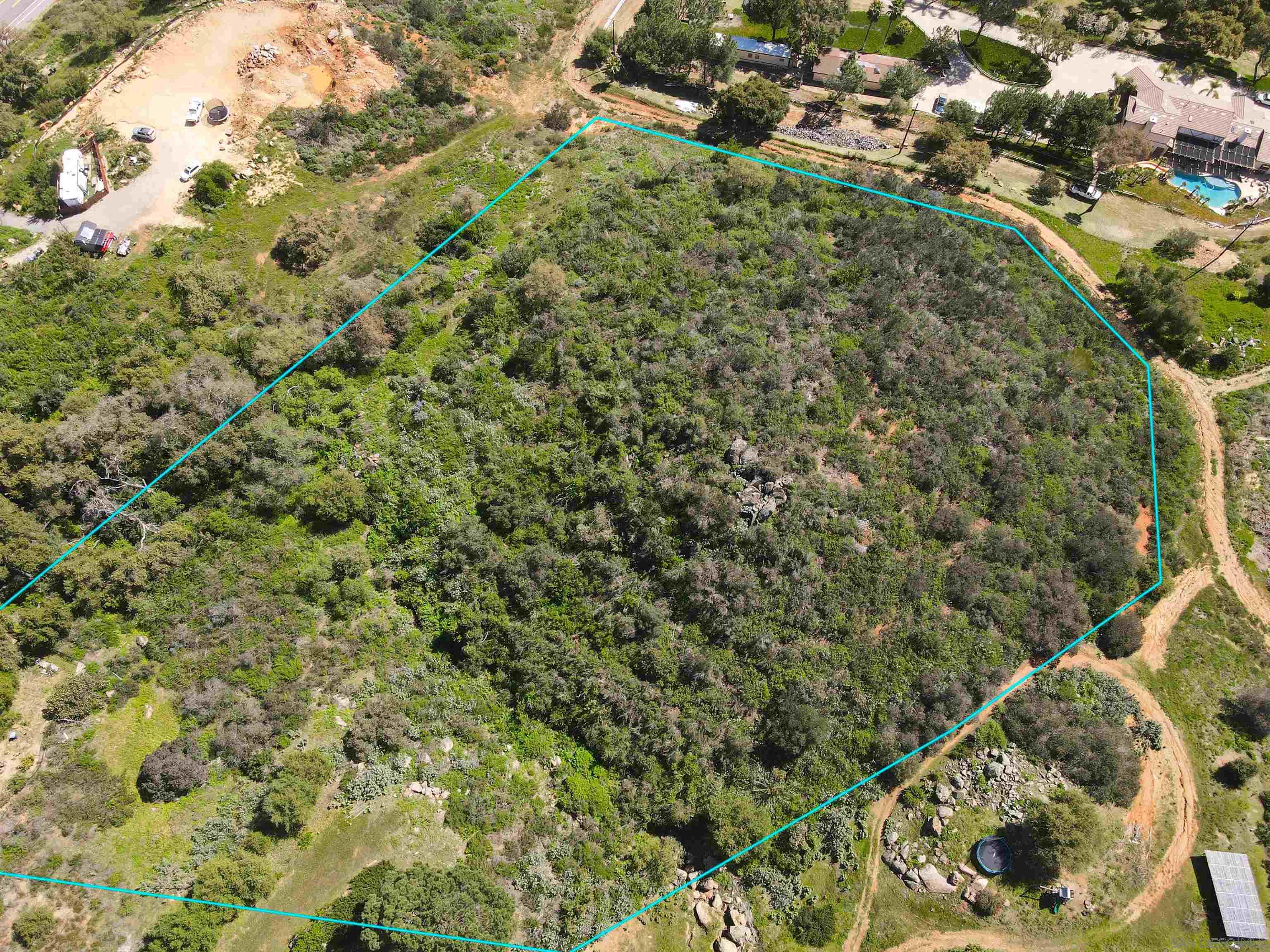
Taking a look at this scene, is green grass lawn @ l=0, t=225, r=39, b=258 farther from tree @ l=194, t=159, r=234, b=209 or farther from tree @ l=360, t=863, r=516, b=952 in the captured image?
tree @ l=360, t=863, r=516, b=952

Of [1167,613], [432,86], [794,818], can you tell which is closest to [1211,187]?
[1167,613]

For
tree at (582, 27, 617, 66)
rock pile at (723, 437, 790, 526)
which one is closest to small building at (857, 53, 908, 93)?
tree at (582, 27, 617, 66)

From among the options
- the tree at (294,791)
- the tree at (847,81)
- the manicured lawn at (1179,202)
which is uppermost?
the tree at (847,81)

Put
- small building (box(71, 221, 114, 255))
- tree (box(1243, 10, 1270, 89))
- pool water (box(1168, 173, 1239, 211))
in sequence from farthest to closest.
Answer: tree (box(1243, 10, 1270, 89)) → pool water (box(1168, 173, 1239, 211)) → small building (box(71, 221, 114, 255))

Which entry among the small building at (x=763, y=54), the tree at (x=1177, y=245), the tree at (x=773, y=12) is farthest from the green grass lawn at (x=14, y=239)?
the tree at (x=1177, y=245)

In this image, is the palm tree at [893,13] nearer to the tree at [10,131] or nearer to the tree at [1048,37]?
the tree at [1048,37]
